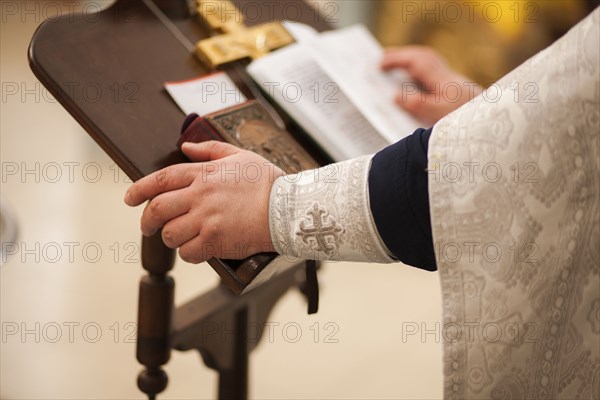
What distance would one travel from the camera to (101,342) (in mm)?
2088

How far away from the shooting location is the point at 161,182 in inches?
40.2

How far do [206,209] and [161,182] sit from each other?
0.06 meters

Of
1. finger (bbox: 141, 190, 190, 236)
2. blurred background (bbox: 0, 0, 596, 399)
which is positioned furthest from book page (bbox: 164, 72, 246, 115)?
blurred background (bbox: 0, 0, 596, 399)

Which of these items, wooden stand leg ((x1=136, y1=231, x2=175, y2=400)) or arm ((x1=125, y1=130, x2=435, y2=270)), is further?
wooden stand leg ((x1=136, y1=231, x2=175, y2=400))

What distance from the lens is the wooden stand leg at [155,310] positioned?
1.37 m

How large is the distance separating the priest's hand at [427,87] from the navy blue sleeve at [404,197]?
44 centimetres

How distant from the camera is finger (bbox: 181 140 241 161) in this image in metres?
1.09

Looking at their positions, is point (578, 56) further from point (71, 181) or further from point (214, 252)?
point (71, 181)

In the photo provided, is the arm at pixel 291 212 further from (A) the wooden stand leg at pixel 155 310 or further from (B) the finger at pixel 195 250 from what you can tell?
(A) the wooden stand leg at pixel 155 310

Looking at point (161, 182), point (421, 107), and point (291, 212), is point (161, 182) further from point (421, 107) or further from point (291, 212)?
point (421, 107)

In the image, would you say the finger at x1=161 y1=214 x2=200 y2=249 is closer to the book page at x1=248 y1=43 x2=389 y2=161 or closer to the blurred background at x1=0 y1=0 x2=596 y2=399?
the book page at x1=248 y1=43 x2=389 y2=161

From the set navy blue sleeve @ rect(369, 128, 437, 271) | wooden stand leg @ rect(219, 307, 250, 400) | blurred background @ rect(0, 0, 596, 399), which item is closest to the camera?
navy blue sleeve @ rect(369, 128, 437, 271)

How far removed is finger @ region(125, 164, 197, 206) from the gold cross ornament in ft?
1.05

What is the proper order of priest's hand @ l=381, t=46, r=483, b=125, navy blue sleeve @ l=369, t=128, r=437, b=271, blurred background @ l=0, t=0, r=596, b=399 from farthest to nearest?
blurred background @ l=0, t=0, r=596, b=399 → priest's hand @ l=381, t=46, r=483, b=125 → navy blue sleeve @ l=369, t=128, r=437, b=271
